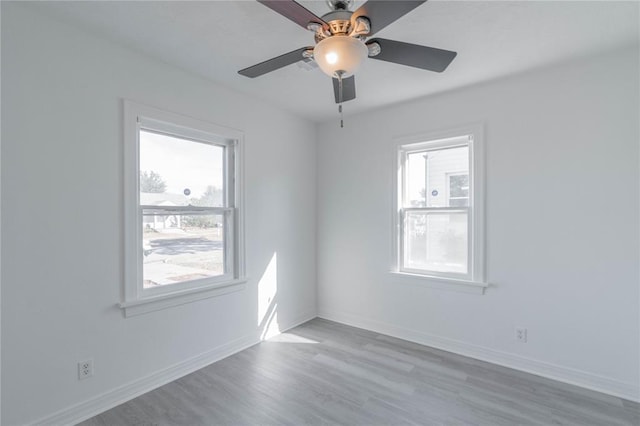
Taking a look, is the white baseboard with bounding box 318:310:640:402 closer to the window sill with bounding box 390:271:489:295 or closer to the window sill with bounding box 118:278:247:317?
the window sill with bounding box 390:271:489:295

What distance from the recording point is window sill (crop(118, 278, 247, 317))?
7.75 feet

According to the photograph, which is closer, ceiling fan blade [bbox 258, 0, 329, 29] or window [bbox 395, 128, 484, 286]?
ceiling fan blade [bbox 258, 0, 329, 29]

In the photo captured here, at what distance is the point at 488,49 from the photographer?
2.32 meters

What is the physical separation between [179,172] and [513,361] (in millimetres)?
3464

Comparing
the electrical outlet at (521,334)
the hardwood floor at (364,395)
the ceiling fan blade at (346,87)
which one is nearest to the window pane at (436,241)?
the electrical outlet at (521,334)

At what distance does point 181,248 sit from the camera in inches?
109

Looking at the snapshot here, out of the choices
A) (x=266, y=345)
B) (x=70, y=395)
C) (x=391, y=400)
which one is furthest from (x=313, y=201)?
(x=70, y=395)

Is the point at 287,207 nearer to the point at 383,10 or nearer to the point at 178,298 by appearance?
the point at 178,298

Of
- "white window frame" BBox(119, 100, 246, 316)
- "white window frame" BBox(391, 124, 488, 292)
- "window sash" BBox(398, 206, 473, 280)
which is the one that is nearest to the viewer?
"white window frame" BBox(119, 100, 246, 316)

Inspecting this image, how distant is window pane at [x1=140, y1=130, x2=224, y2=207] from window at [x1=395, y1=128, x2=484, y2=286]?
199 cm

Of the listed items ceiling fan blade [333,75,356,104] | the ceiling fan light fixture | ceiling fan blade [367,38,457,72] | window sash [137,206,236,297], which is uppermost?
ceiling fan blade [367,38,457,72]

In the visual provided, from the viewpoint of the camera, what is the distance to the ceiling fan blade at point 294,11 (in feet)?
4.41

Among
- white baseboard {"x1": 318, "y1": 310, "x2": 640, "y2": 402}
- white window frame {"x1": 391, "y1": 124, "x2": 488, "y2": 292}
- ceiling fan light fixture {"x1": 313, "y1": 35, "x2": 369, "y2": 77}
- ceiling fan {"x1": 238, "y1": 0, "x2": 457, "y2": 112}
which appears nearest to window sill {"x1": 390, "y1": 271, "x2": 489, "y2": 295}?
white window frame {"x1": 391, "y1": 124, "x2": 488, "y2": 292}

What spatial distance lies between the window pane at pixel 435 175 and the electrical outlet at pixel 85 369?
315 cm
